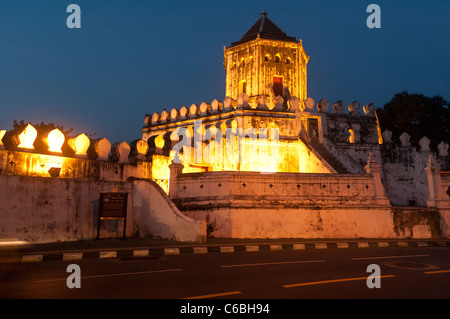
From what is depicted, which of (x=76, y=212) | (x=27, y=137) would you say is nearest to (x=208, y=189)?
(x=76, y=212)

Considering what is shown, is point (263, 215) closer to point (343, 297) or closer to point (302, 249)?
point (302, 249)

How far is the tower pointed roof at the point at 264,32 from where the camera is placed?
87.5ft

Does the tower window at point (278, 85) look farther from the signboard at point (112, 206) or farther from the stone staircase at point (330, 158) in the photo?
the signboard at point (112, 206)

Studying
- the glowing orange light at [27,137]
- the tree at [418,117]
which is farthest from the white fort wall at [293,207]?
the tree at [418,117]

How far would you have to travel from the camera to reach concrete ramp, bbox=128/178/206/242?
10922 millimetres

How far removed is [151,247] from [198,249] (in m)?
1.22

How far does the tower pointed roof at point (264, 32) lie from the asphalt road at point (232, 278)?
2150 centimetres

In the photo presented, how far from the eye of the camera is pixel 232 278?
229 inches

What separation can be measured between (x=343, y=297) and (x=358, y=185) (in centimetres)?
917

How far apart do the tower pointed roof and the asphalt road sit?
21.5 m

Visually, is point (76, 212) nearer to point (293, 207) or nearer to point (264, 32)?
point (293, 207)

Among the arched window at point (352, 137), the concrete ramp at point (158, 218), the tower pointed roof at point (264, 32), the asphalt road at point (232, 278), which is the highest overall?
the tower pointed roof at point (264, 32)

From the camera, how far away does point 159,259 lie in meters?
8.14

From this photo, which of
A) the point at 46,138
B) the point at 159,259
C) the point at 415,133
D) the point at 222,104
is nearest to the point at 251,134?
the point at 222,104
